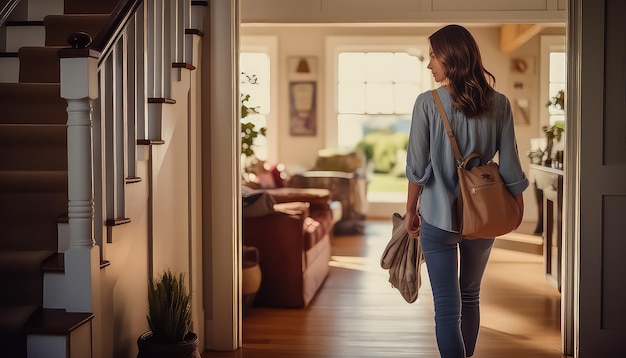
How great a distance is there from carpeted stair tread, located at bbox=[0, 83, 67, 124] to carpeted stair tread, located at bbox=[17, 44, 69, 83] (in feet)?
0.98

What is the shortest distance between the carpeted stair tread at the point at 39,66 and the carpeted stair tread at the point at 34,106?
0.98 feet

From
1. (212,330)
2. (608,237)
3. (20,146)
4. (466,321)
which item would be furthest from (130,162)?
(608,237)

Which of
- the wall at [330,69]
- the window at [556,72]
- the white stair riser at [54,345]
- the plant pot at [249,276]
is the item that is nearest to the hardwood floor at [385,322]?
the plant pot at [249,276]

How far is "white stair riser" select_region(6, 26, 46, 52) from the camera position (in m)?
4.65

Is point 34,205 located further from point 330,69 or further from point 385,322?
point 330,69

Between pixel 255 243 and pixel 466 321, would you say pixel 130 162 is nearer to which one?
pixel 466 321

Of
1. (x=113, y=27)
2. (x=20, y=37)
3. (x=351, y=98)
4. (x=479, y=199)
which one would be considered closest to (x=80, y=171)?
(x=113, y=27)

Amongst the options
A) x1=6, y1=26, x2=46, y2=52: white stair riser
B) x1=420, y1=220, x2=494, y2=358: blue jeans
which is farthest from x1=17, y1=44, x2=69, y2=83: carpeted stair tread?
x1=420, y1=220, x2=494, y2=358: blue jeans

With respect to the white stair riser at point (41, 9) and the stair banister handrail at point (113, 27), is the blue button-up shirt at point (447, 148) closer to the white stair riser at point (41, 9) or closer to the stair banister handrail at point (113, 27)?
the stair banister handrail at point (113, 27)

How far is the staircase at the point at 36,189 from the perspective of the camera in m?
2.80

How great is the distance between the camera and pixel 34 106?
13.0ft

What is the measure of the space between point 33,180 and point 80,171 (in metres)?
0.69

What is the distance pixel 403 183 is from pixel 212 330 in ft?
26.7

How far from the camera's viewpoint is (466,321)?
10.3ft
